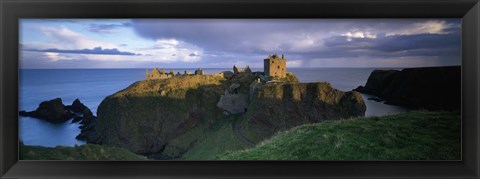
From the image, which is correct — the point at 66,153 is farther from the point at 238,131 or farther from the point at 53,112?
the point at 238,131

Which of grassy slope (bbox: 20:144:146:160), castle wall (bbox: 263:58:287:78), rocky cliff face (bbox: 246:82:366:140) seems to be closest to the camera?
grassy slope (bbox: 20:144:146:160)

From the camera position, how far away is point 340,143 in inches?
131

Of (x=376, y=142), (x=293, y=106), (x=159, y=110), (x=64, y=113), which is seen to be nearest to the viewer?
(x=376, y=142)

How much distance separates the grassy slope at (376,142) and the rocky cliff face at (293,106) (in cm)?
710

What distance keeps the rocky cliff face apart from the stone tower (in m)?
1.78

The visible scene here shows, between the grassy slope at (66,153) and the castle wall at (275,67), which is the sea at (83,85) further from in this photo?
the castle wall at (275,67)

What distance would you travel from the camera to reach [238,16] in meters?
2.52

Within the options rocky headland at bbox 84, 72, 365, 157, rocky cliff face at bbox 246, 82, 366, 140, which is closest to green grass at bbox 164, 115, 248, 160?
rocky headland at bbox 84, 72, 365, 157

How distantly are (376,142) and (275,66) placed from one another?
554cm

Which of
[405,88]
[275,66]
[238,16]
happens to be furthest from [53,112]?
[405,88]

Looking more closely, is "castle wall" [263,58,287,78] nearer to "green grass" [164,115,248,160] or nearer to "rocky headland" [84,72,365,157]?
"rocky headland" [84,72,365,157]

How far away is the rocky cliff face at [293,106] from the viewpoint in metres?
11.8

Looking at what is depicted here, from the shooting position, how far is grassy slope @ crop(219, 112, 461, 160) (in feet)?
10.1

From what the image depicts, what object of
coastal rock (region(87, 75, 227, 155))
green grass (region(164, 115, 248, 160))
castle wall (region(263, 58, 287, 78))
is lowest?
green grass (region(164, 115, 248, 160))
